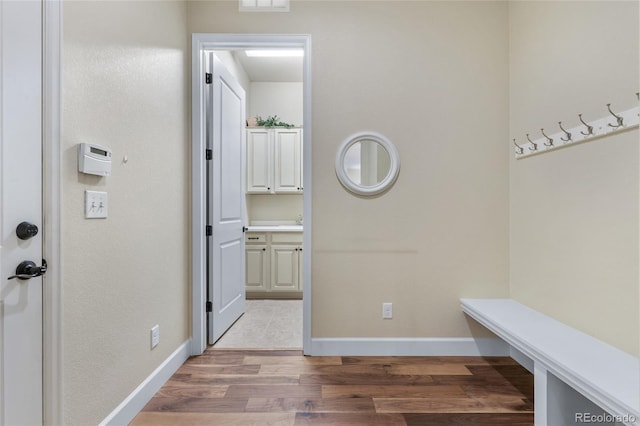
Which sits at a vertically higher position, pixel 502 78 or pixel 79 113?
pixel 502 78

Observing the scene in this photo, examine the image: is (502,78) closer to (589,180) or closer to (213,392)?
(589,180)

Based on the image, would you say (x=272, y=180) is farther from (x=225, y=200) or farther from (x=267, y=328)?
(x=267, y=328)

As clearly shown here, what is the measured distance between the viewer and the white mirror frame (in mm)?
2449

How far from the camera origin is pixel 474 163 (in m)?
2.47

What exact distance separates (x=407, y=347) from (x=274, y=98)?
147 inches

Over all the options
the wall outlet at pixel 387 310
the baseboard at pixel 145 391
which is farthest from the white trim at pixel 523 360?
the baseboard at pixel 145 391

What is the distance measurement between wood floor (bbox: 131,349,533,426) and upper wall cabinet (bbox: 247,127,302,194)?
2347mm

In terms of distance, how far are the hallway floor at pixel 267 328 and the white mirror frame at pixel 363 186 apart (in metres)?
1.35

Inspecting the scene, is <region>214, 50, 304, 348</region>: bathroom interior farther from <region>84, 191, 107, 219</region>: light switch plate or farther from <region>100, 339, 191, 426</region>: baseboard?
<region>84, 191, 107, 219</region>: light switch plate

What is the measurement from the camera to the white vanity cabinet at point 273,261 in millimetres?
4059

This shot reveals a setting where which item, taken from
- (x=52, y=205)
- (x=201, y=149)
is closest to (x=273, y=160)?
(x=201, y=149)

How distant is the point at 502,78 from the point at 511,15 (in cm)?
45

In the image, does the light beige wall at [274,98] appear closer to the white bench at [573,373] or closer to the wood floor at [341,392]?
the wood floor at [341,392]

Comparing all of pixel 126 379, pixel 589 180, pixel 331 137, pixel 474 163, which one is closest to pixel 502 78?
pixel 474 163
